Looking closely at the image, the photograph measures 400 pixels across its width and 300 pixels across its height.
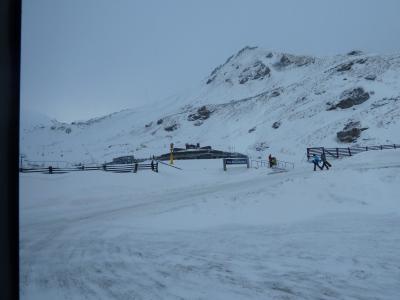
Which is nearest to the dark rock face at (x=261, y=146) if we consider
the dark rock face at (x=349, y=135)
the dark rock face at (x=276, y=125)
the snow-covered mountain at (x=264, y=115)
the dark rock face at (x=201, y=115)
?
the snow-covered mountain at (x=264, y=115)

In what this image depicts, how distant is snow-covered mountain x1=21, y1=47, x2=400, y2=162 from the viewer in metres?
45.3

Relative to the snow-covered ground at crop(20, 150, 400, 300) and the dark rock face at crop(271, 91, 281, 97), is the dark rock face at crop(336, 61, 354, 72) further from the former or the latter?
the snow-covered ground at crop(20, 150, 400, 300)

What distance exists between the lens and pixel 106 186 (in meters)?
17.6

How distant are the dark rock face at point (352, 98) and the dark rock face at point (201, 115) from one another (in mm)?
29940

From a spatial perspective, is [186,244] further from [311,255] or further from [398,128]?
[398,128]

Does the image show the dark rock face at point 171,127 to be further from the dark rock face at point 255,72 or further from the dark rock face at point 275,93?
the dark rock face at point 255,72

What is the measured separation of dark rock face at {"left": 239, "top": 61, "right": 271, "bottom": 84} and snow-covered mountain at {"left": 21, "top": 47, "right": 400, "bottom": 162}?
28cm

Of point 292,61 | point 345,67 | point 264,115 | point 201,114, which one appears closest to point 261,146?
point 264,115

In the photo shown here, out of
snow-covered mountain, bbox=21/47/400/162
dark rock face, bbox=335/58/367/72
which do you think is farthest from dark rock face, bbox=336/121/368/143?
dark rock face, bbox=335/58/367/72

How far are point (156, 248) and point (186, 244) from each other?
65cm

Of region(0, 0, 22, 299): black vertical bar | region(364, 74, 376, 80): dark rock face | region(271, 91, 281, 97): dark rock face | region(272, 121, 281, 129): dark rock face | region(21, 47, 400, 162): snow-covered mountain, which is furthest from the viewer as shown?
region(271, 91, 281, 97): dark rock face

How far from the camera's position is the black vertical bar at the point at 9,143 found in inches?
77.2

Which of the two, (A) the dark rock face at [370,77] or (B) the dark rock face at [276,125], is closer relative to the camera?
(B) the dark rock face at [276,125]

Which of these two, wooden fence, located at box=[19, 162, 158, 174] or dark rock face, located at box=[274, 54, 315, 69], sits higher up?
dark rock face, located at box=[274, 54, 315, 69]
